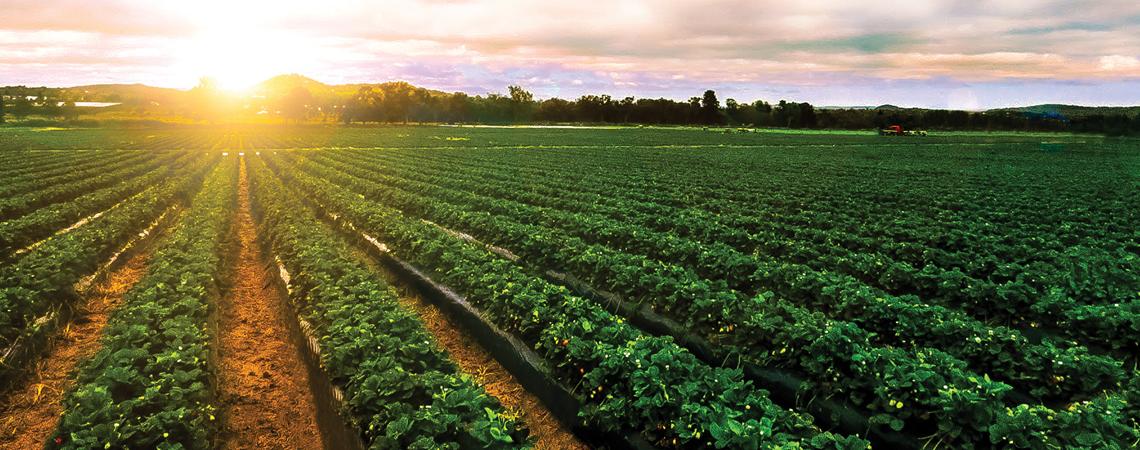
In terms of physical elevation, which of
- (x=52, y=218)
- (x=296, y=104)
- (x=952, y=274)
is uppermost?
(x=296, y=104)

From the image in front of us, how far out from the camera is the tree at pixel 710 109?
516 ft

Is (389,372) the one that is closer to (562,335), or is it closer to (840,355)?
(562,335)

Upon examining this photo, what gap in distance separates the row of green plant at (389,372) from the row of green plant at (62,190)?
14.4 metres

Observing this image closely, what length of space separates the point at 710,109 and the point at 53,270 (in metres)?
158

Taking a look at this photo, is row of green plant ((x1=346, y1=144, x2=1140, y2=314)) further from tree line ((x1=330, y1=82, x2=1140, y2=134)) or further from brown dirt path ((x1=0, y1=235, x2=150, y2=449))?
tree line ((x1=330, y1=82, x2=1140, y2=134))

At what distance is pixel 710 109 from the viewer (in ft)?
519

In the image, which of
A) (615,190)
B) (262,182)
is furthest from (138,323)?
(262,182)

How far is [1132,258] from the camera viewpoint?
11672mm

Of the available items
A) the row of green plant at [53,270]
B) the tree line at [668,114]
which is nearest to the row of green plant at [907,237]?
the row of green plant at [53,270]

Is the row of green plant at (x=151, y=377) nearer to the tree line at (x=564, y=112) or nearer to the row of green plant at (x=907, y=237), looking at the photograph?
the row of green plant at (x=907, y=237)

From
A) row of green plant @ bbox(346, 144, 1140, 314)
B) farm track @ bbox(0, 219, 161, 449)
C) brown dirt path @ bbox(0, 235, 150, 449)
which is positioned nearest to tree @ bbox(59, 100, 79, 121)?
farm track @ bbox(0, 219, 161, 449)

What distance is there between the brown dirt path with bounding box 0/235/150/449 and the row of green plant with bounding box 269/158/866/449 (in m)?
5.04

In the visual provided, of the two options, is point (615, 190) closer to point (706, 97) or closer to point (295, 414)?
point (295, 414)

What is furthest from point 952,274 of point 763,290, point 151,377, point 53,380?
point 53,380
